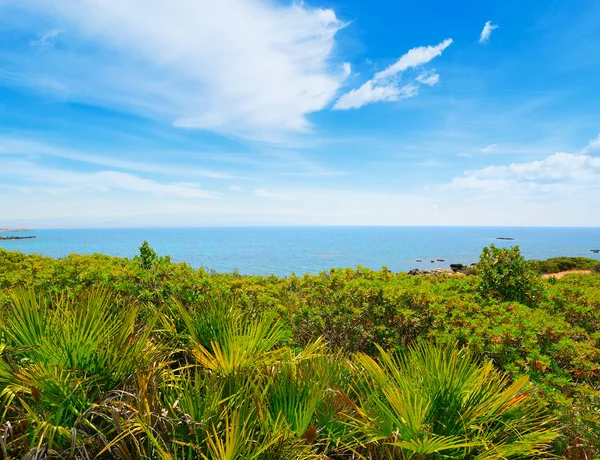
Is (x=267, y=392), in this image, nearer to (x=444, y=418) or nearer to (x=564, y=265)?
(x=444, y=418)

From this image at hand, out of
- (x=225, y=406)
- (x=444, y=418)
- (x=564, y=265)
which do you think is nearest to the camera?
→ (x=225, y=406)

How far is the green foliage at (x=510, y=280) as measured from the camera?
20.3 feet

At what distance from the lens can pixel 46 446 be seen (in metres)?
2.42

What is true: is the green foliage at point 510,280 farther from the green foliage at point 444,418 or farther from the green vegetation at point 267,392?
the green foliage at point 444,418

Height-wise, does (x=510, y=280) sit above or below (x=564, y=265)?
above

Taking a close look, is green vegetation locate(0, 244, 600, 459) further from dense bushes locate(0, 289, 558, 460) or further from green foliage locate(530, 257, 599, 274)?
green foliage locate(530, 257, 599, 274)

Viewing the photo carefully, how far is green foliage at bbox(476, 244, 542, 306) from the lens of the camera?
6188 millimetres

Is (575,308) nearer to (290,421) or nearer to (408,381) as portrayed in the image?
(408,381)

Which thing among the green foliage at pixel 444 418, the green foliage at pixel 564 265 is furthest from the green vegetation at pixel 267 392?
the green foliage at pixel 564 265

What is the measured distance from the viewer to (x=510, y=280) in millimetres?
6191

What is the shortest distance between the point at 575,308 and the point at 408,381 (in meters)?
4.05

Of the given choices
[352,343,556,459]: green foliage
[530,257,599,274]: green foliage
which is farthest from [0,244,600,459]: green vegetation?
[530,257,599,274]: green foliage

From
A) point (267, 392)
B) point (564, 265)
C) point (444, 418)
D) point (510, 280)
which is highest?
point (510, 280)

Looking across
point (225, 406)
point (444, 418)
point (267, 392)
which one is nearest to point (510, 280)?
point (444, 418)
